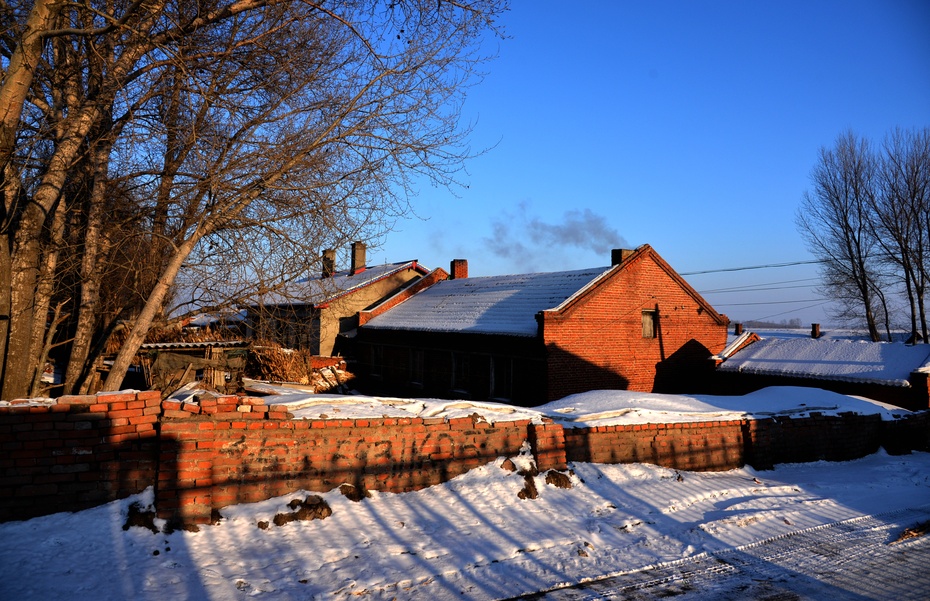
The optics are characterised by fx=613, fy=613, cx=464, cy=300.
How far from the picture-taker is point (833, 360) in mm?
19203

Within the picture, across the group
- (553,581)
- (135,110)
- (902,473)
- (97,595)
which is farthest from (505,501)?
(902,473)

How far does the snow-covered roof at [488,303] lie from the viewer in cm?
2020

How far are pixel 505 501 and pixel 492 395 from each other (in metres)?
12.8

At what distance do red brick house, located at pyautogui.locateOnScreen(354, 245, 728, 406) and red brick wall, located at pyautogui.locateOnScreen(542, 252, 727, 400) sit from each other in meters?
0.03

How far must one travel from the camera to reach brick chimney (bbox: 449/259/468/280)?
31.8 m

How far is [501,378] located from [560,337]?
2.82 metres

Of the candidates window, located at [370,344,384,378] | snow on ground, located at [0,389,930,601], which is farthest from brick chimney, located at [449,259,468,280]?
snow on ground, located at [0,389,930,601]

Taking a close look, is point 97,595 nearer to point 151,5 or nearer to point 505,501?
point 505,501

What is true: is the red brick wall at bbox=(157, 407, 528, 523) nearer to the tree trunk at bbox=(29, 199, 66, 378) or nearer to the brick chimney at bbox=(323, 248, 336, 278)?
the brick chimney at bbox=(323, 248, 336, 278)

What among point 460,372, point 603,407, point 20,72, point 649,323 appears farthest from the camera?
point 460,372

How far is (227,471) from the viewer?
20.9ft

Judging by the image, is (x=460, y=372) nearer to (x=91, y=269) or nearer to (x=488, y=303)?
(x=488, y=303)

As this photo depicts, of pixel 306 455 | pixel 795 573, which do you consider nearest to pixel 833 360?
pixel 795 573

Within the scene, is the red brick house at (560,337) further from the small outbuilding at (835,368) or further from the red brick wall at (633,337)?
the small outbuilding at (835,368)
